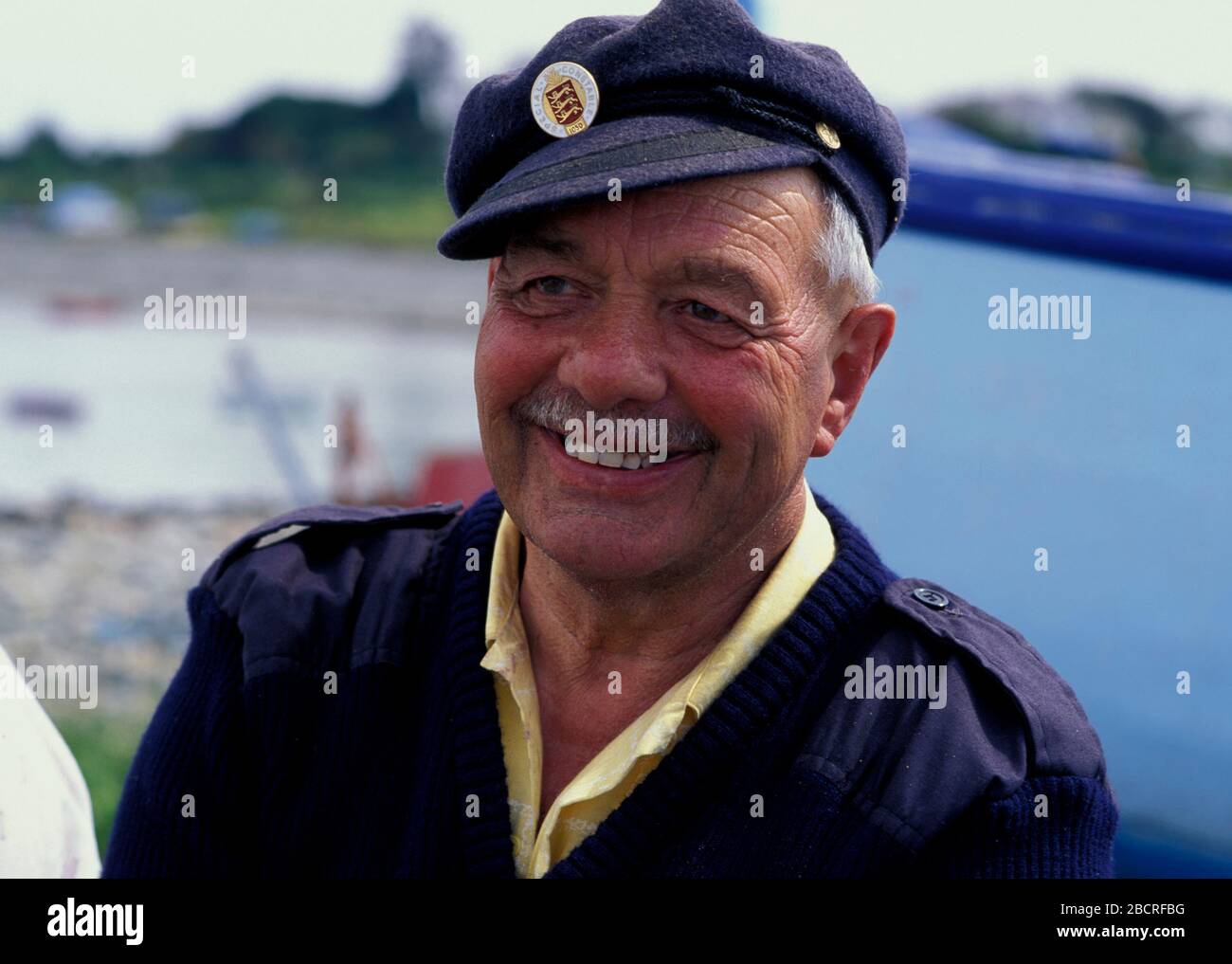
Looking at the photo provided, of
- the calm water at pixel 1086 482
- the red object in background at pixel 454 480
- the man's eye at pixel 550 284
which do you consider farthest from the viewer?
the red object in background at pixel 454 480

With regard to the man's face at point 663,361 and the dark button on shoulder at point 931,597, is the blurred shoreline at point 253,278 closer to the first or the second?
the man's face at point 663,361

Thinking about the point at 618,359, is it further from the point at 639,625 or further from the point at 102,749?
the point at 102,749

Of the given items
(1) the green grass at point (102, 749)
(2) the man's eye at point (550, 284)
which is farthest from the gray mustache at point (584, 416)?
(1) the green grass at point (102, 749)

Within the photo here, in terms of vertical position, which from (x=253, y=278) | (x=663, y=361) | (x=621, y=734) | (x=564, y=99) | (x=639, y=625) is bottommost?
(x=621, y=734)

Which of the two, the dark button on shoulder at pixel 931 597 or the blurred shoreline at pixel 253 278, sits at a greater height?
the blurred shoreline at pixel 253 278

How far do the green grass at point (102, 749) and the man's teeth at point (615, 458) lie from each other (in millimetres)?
2988

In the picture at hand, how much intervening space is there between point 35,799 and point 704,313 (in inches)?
43.3

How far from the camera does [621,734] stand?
1920mm

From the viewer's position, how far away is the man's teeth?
5.84ft

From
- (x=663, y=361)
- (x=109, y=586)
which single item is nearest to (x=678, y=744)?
(x=663, y=361)

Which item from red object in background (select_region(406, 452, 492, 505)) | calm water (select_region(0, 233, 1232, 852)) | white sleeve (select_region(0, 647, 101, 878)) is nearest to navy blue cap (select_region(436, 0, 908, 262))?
white sleeve (select_region(0, 647, 101, 878))

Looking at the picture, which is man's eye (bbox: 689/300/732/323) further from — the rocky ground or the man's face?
the rocky ground

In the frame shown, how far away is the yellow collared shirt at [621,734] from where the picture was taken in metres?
1.83

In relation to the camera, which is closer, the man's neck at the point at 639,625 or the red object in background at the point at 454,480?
the man's neck at the point at 639,625
